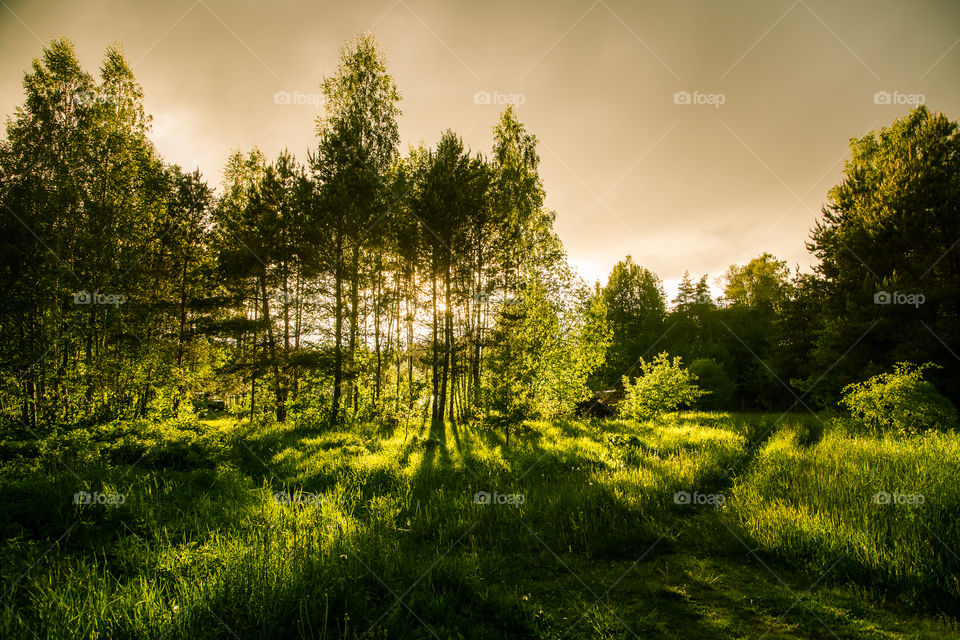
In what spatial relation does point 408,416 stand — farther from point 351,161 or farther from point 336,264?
point 351,161

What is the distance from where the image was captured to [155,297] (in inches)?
725

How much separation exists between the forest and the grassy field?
41mm

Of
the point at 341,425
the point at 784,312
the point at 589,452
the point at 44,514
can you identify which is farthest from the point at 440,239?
the point at 784,312

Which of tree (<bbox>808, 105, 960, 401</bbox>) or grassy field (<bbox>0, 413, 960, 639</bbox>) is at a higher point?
tree (<bbox>808, 105, 960, 401</bbox>)

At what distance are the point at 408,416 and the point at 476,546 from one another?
12059 mm

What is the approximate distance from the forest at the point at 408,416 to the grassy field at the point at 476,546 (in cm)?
4

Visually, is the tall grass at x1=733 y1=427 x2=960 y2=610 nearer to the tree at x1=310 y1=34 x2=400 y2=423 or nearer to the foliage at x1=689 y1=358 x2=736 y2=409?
the tree at x1=310 y1=34 x2=400 y2=423

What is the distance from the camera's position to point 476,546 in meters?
4.69

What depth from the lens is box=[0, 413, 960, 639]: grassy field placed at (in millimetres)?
3092

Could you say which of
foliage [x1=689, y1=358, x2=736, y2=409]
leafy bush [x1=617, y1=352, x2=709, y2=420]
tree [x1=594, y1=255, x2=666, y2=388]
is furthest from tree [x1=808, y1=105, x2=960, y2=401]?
tree [x1=594, y1=255, x2=666, y2=388]

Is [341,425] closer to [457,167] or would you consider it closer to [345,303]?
[345,303]

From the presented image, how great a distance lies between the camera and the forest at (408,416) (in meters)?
3.47

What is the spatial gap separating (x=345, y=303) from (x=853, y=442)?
17.8 metres

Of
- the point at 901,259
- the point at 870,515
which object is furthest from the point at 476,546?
the point at 901,259
